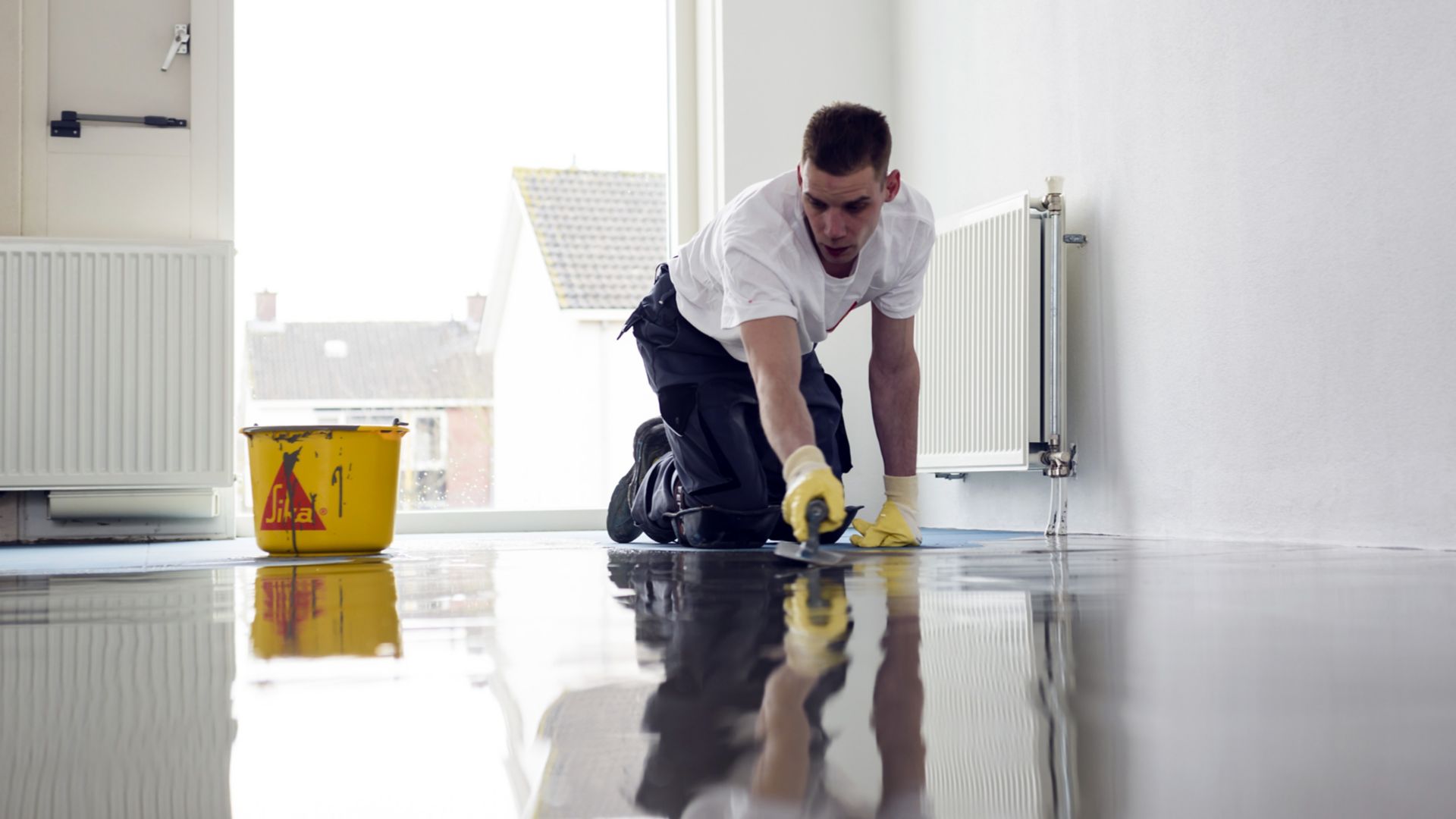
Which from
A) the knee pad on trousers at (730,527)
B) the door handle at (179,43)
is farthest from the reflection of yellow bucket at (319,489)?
the door handle at (179,43)

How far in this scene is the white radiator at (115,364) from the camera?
3770mm

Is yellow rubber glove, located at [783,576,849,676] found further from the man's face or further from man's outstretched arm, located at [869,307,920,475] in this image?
man's outstretched arm, located at [869,307,920,475]

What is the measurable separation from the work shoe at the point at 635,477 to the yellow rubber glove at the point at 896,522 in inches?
27.2

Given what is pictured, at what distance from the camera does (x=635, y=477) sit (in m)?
3.08

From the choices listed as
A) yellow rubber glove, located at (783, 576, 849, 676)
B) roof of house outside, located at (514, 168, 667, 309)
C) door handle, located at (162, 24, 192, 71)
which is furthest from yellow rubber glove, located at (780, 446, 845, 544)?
door handle, located at (162, 24, 192, 71)

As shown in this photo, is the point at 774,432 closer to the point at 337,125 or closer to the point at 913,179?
the point at 913,179

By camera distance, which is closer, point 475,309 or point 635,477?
point 635,477

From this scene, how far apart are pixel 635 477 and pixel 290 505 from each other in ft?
2.69

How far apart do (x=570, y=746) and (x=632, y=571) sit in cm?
129

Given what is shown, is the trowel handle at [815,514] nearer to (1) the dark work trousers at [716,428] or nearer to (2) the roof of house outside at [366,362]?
(1) the dark work trousers at [716,428]

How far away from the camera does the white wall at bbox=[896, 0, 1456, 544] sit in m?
2.17

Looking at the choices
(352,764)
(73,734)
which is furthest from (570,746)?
(73,734)

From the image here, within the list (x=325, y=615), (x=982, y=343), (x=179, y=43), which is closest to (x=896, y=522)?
(x=982, y=343)

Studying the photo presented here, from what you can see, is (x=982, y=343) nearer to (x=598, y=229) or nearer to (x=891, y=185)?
(x=891, y=185)
